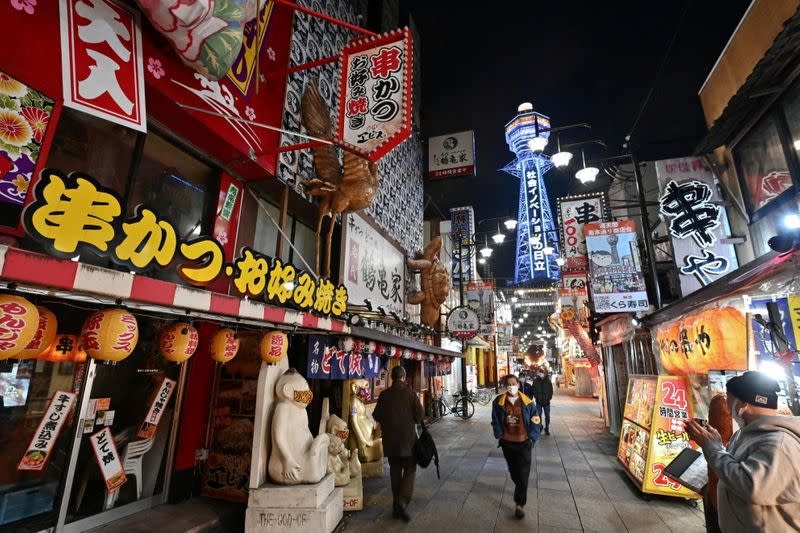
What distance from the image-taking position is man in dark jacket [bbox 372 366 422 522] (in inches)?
240

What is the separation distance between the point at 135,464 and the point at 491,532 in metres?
5.83

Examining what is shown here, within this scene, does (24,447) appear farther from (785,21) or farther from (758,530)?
(785,21)

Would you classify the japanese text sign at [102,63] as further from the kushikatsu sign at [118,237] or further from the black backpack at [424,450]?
the black backpack at [424,450]


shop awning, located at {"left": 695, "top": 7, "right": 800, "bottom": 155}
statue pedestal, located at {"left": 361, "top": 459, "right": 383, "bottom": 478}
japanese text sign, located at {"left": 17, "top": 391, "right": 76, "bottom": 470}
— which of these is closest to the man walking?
statue pedestal, located at {"left": 361, "top": 459, "right": 383, "bottom": 478}

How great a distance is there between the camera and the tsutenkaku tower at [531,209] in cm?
1947

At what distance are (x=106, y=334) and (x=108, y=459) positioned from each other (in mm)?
3368

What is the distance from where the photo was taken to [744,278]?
4.52 m

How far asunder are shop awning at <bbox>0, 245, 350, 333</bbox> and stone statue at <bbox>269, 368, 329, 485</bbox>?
57.4 inches

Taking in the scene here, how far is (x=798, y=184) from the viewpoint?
7.13 m

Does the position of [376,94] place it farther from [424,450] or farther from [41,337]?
[424,450]

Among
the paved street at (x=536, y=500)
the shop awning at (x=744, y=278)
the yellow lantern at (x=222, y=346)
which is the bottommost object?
the paved street at (x=536, y=500)

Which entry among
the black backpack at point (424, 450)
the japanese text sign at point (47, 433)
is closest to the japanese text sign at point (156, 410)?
the japanese text sign at point (47, 433)

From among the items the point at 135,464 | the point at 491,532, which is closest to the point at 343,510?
the point at 491,532

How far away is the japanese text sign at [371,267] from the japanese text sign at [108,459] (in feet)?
19.0
